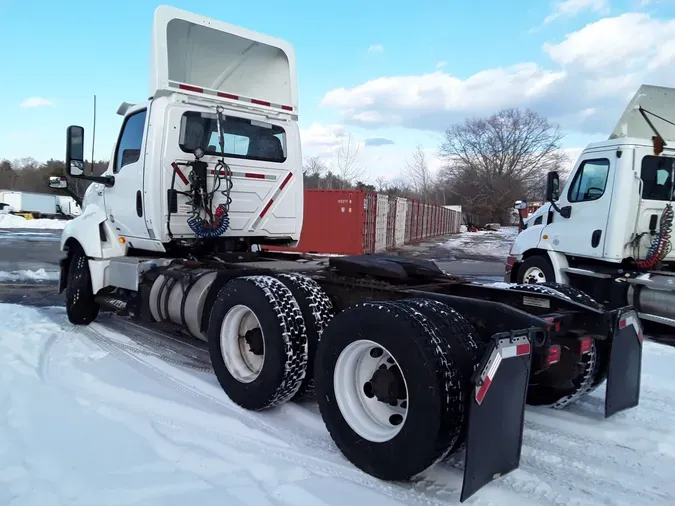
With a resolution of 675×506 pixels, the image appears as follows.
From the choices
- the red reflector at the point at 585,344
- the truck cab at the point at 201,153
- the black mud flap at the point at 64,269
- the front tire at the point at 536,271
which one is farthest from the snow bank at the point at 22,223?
the red reflector at the point at 585,344

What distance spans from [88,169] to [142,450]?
520 centimetres

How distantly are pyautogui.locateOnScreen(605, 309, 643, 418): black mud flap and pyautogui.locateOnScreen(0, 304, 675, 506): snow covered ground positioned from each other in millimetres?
297

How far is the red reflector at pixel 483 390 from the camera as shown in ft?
Result: 8.49

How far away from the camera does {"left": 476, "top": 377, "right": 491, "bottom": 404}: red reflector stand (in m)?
2.59

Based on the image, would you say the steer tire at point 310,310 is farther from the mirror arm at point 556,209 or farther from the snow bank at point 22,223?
the snow bank at point 22,223

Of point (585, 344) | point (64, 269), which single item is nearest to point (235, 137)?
point (64, 269)

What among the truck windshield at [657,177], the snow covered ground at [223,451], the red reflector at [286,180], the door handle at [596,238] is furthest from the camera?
the door handle at [596,238]

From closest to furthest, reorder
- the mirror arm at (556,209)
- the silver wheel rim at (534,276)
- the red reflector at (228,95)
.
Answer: the red reflector at (228,95), the mirror arm at (556,209), the silver wheel rim at (534,276)

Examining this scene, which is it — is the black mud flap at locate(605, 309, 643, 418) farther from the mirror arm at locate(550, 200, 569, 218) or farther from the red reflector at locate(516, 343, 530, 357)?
the mirror arm at locate(550, 200, 569, 218)

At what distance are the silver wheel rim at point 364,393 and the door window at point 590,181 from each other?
225 inches

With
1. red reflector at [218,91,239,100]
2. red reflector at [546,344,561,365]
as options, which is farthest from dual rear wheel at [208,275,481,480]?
red reflector at [218,91,239,100]

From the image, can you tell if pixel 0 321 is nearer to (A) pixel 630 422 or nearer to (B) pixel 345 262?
(B) pixel 345 262

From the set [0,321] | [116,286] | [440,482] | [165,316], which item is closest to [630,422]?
[440,482]

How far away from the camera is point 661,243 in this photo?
731cm
